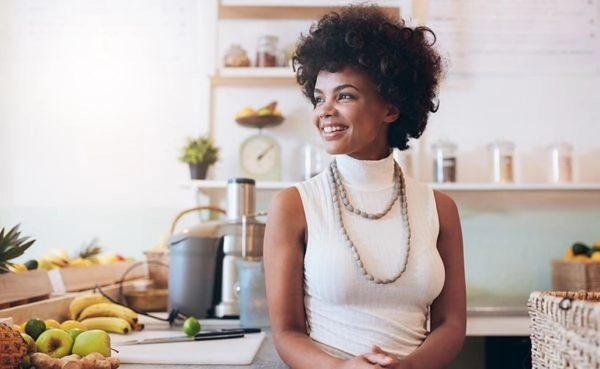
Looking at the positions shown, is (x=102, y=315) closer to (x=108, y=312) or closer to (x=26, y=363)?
(x=108, y=312)

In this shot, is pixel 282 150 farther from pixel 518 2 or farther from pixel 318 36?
pixel 318 36

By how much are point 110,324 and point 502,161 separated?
1447 mm

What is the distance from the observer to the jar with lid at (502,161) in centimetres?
214

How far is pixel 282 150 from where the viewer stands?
2.25 meters

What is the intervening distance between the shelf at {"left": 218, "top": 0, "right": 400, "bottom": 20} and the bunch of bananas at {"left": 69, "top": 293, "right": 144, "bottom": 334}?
117cm

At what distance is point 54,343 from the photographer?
3.13ft

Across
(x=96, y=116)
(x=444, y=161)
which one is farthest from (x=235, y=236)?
(x=96, y=116)

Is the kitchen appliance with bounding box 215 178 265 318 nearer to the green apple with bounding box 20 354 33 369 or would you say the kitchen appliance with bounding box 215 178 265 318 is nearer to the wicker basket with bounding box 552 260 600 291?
the green apple with bounding box 20 354 33 369

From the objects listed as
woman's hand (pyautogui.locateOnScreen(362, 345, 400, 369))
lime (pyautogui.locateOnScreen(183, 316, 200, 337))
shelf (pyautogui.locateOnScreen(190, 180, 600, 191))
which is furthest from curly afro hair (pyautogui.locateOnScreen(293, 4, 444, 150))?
shelf (pyautogui.locateOnScreen(190, 180, 600, 191))

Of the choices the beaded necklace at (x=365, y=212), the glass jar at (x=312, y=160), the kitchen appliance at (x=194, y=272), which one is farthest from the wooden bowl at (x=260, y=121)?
the beaded necklace at (x=365, y=212)

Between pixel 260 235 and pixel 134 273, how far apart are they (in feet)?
2.33

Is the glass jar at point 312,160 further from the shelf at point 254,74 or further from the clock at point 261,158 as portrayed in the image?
the shelf at point 254,74

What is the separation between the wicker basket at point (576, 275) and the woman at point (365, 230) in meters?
1.06

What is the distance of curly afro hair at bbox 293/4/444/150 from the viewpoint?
39.7 inches
